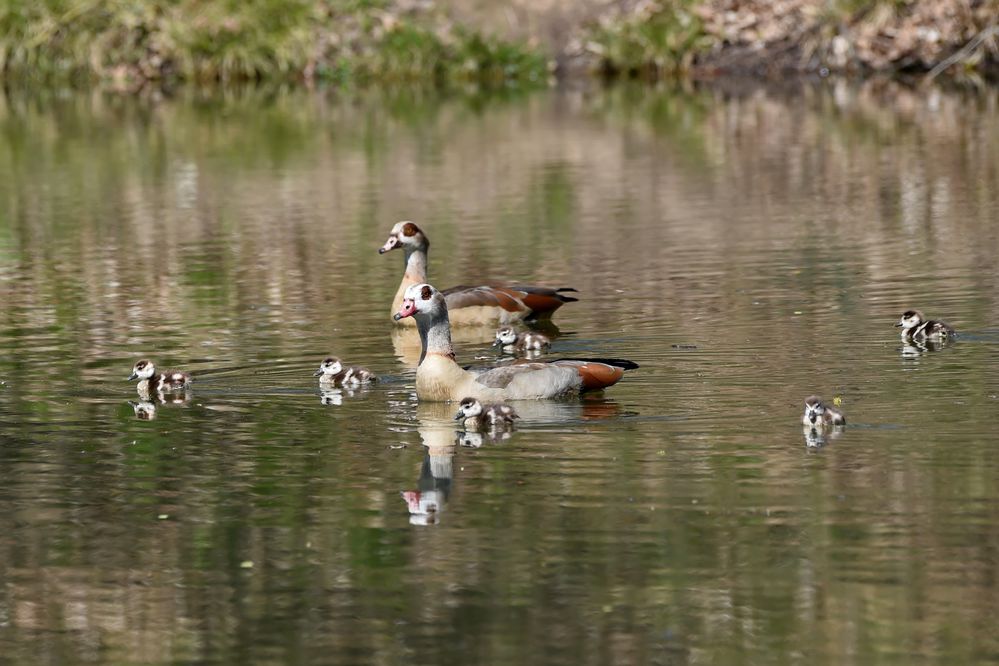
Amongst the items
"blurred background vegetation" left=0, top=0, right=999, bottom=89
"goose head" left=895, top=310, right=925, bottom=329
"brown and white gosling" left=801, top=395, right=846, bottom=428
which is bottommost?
"brown and white gosling" left=801, top=395, right=846, bottom=428

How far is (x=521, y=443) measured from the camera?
13344 millimetres

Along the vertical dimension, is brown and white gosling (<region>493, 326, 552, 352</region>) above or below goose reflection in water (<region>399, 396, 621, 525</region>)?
above

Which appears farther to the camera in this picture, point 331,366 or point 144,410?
point 331,366

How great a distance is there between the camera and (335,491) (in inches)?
478

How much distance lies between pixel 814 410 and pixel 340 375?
387 cm

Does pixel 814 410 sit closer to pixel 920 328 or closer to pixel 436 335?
pixel 436 335

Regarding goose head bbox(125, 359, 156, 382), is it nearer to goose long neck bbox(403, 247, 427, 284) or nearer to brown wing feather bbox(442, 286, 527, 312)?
brown wing feather bbox(442, 286, 527, 312)

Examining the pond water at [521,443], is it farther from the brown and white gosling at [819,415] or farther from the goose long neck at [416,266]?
the goose long neck at [416,266]

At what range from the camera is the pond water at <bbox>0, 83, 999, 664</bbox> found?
969 cm

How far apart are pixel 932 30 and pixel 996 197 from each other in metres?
22.6

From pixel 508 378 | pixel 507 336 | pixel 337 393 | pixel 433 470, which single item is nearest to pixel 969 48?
pixel 507 336

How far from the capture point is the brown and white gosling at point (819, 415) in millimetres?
13141

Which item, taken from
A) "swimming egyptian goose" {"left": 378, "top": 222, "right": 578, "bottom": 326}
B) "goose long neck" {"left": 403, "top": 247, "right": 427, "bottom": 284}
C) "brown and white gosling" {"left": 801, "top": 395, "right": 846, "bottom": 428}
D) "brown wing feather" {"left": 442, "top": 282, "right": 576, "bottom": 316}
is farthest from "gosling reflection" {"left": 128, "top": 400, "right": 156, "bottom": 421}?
"goose long neck" {"left": 403, "top": 247, "right": 427, "bottom": 284}

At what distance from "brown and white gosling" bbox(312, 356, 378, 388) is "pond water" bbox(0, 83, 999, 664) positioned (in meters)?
0.17
